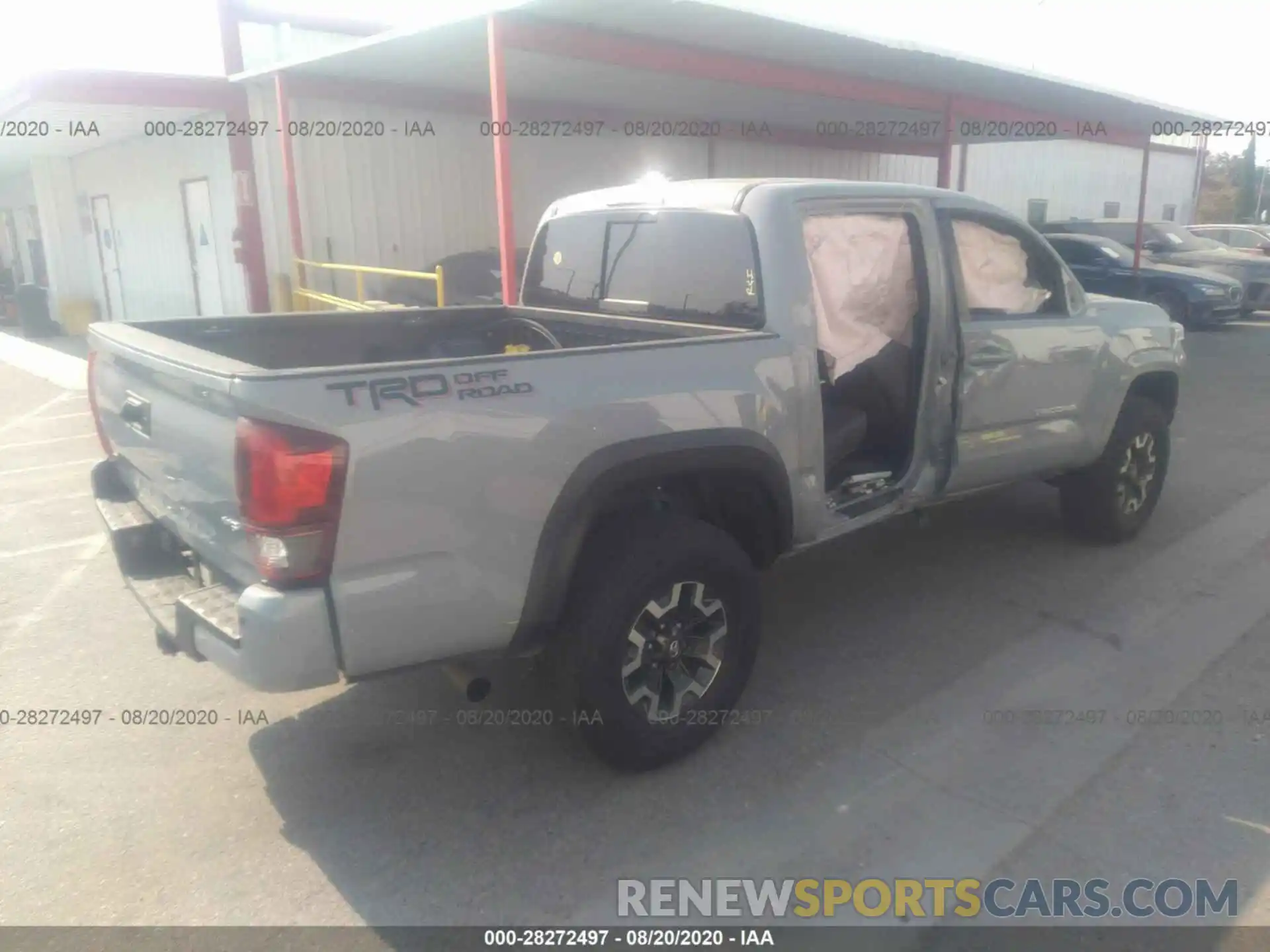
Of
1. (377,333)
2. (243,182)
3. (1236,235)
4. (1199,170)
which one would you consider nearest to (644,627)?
(377,333)

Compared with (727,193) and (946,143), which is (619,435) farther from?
(946,143)

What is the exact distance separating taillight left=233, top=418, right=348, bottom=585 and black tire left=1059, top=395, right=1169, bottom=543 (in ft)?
13.5

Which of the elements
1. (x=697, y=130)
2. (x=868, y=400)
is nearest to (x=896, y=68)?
(x=697, y=130)

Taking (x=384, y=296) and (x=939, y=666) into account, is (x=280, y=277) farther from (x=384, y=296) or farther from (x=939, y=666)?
(x=939, y=666)

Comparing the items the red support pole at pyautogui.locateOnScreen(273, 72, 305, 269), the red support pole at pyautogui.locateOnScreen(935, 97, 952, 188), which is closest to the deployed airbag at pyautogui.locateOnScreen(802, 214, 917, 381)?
the red support pole at pyautogui.locateOnScreen(273, 72, 305, 269)

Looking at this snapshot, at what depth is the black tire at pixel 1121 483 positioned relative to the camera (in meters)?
5.02

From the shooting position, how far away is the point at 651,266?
404cm

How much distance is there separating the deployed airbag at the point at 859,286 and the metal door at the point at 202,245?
32.9 feet

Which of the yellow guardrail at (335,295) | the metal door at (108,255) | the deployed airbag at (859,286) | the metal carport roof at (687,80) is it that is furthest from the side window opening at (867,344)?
the metal door at (108,255)

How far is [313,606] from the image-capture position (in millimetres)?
2408

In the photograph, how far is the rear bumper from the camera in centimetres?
239

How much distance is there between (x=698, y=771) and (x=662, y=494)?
0.96 meters

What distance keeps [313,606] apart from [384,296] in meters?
10.4
